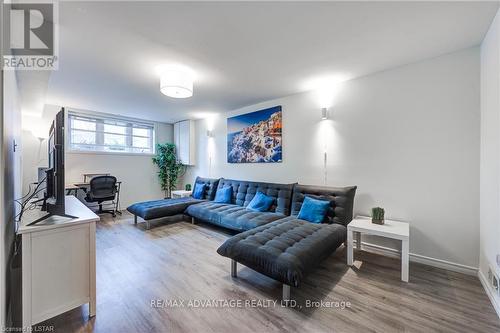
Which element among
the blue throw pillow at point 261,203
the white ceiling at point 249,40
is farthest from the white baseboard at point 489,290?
the blue throw pillow at point 261,203

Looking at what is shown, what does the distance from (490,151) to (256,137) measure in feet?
10.4

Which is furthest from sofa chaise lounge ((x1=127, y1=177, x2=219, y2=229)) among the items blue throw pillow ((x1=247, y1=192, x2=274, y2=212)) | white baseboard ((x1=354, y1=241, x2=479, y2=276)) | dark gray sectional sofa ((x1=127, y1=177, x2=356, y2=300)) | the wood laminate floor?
white baseboard ((x1=354, y1=241, x2=479, y2=276))

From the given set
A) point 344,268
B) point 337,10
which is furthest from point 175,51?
point 344,268

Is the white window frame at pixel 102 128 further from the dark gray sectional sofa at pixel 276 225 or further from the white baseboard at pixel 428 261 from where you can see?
the white baseboard at pixel 428 261

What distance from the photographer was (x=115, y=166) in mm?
5152

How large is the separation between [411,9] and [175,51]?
2.20 metres

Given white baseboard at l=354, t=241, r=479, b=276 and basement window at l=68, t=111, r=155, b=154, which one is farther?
basement window at l=68, t=111, r=155, b=154

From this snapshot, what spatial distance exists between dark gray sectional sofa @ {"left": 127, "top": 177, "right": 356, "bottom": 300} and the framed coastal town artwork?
582mm

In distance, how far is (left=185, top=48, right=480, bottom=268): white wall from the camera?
2.21 meters

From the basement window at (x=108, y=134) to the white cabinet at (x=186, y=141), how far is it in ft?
2.41

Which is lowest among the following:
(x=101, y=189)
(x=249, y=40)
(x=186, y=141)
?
(x=101, y=189)

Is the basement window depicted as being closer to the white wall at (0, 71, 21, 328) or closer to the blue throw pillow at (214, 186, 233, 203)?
the blue throw pillow at (214, 186, 233, 203)

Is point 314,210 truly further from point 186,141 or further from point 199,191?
point 186,141

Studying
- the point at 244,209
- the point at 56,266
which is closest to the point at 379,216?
the point at 244,209
